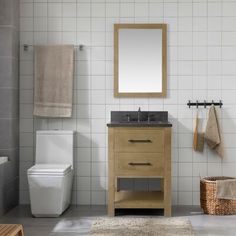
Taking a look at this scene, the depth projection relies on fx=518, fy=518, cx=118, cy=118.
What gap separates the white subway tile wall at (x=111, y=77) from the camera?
554 centimetres

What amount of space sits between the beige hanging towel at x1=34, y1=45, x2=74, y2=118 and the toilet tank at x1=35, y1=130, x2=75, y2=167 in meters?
0.22

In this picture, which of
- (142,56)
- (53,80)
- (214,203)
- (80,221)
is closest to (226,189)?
(214,203)

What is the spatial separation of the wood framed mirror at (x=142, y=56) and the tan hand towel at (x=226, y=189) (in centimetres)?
114

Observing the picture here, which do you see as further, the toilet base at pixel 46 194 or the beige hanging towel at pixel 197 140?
the beige hanging towel at pixel 197 140

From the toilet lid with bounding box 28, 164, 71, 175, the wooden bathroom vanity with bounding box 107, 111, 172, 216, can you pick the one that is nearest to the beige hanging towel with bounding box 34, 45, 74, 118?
the toilet lid with bounding box 28, 164, 71, 175

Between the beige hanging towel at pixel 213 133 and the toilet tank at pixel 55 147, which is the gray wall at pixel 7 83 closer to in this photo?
the toilet tank at pixel 55 147

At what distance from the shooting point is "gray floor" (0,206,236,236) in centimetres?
439

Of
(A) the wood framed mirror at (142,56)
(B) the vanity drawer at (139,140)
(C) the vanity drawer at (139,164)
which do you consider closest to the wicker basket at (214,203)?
(C) the vanity drawer at (139,164)

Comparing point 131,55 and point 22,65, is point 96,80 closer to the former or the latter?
point 131,55

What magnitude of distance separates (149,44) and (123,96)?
2.03 feet

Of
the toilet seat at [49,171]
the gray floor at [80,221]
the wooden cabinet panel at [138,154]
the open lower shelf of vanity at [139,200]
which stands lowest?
the gray floor at [80,221]

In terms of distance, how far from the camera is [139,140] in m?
4.96

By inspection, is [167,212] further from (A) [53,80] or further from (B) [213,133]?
(A) [53,80]

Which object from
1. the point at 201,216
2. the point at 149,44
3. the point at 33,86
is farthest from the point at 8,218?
the point at 149,44
